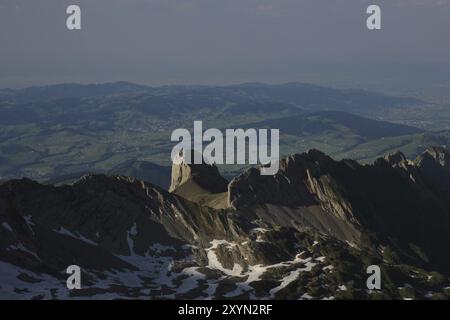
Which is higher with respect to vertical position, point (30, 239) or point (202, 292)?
point (30, 239)

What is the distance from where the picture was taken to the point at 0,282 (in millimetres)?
168125

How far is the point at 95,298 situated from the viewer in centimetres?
16862

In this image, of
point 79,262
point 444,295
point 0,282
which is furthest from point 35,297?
point 444,295

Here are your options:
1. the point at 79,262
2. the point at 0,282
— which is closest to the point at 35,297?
the point at 0,282
